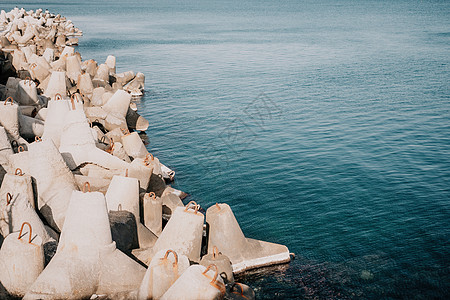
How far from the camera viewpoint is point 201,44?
209 ft

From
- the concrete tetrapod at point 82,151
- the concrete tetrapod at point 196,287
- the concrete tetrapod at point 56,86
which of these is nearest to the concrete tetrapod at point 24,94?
the concrete tetrapod at point 56,86

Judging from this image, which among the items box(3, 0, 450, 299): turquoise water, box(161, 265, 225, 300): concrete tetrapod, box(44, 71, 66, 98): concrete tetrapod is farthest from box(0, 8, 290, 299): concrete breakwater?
box(44, 71, 66, 98): concrete tetrapod

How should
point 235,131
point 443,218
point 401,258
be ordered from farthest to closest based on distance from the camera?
1. point 235,131
2. point 443,218
3. point 401,258

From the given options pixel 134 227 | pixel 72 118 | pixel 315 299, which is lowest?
pixel 315 299

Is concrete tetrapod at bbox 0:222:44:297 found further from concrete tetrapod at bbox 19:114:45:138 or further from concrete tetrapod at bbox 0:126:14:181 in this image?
concrete tetrapod at bbox 19:114:45:138

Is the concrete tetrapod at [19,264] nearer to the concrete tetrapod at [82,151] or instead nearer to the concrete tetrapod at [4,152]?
the concrete tetrapod at [4,152]

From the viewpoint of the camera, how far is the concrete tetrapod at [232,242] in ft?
40.9

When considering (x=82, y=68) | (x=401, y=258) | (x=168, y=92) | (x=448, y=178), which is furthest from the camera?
(x=168, y=92)

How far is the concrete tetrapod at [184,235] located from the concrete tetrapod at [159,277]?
1883 millimetres

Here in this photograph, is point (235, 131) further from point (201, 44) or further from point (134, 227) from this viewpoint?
point (201, 44)

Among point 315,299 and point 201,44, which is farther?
point 201,44

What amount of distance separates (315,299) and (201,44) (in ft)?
180

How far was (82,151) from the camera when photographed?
15.9 meters

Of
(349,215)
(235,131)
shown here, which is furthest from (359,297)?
(235,131)
